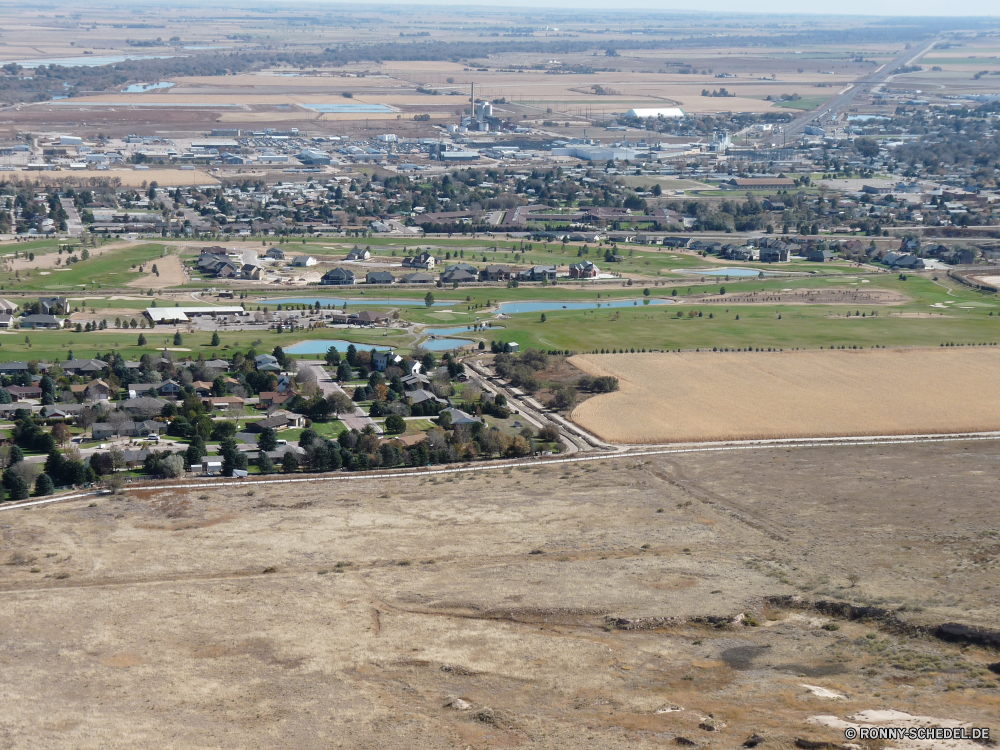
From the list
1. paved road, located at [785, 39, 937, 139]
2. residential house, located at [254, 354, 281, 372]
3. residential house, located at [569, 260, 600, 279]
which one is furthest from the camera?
paved road, located at [785, 39, 937, 139]

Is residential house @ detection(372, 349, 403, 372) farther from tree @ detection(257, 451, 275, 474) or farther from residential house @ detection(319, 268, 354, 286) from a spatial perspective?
residential house @ detection(319, 268, 354, 286)

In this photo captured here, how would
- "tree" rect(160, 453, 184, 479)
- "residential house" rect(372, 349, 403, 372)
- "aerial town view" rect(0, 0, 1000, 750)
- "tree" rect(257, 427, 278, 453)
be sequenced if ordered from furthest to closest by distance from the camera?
1. "residential house" rect(372, 349, 403, 372)
2. "tree" rect(257, 427, 278, 453)
3. "tree" rect(160, 453, 184, 479)
4. "aerial town view" rect(0, 0, 1000, 750)

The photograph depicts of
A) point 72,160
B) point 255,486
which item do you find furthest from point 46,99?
point 255,486

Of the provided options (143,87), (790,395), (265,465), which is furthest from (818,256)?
Answer: (143,87)

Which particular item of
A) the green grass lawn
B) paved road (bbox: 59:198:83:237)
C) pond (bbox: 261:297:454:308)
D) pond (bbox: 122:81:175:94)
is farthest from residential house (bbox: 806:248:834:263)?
pond (bbox: 122:81:175:94)

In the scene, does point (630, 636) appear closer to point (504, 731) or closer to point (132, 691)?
point (504, 731)

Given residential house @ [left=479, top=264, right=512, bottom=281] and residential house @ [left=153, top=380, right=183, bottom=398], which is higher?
residential house @ [left=479, top=264, right=512, bottom=281]

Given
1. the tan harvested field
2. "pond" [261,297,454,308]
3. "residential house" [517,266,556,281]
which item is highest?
"residential house" [517,266,556,281]
